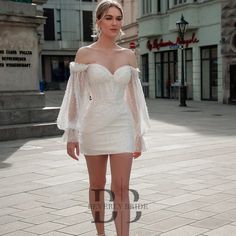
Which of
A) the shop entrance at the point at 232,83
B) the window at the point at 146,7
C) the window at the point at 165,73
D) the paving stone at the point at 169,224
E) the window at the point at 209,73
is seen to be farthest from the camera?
the window at the point at 146,7

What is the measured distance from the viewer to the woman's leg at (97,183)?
14.2ft

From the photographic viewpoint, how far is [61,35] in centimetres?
6250

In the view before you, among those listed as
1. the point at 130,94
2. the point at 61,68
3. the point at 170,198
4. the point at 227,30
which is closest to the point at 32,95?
the point at 170,198

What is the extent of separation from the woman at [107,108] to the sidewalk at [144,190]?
1.00 m

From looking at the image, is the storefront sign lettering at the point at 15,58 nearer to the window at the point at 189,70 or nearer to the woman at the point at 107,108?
the woman at the point at 107,108

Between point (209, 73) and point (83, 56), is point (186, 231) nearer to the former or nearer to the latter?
point (83, 56)

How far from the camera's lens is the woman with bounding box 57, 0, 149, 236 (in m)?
4.16

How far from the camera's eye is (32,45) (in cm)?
1434

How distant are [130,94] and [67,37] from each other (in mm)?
59670

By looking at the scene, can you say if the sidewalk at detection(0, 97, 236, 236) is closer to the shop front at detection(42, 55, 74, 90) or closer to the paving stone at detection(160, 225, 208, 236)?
the paving stone at detection(160, 225, 208, 236)

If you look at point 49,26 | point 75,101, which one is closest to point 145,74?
point 49,26

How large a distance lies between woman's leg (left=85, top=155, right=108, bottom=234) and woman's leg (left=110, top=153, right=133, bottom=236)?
182 millimetres

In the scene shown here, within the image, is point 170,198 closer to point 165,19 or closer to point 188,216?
point 188,216

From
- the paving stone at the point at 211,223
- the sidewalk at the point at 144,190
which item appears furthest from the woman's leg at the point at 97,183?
the paving stone at the point at 211,223
